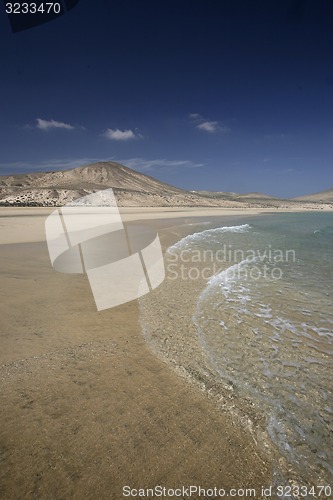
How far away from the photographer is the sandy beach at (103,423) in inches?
92.8

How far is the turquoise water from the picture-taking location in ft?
9.42

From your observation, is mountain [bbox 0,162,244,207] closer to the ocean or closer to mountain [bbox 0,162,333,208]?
mountain [bbox 0,162,333,208]

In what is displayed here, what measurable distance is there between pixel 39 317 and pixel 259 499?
4536mm

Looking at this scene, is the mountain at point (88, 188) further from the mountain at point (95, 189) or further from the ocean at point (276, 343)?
the ocean at point (276, 343)

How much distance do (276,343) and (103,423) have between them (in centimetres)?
322

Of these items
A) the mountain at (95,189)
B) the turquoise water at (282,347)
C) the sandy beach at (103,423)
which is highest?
the mountain at (95,189)

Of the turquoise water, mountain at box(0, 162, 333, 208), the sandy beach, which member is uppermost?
mountain at box(0, 162, 333, 208)

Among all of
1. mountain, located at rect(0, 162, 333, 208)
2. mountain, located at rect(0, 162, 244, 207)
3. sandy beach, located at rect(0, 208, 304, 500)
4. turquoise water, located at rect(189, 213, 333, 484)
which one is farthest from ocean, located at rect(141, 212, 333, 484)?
mountain, located at rect(0, 162, 244, 207)

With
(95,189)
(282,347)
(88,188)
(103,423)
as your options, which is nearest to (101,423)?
(103,423)

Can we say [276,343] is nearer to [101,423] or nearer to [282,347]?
[282,347]

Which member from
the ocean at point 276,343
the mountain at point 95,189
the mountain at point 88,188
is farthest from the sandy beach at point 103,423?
the mountain at point 88,188

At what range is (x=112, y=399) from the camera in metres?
3.26

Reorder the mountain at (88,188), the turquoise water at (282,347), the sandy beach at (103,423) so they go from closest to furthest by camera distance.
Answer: the sandy beach at (103,423), the turquoise water at (282,347), the mountain at (88,188)

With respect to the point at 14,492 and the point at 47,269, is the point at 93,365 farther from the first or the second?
the point at 47,269
